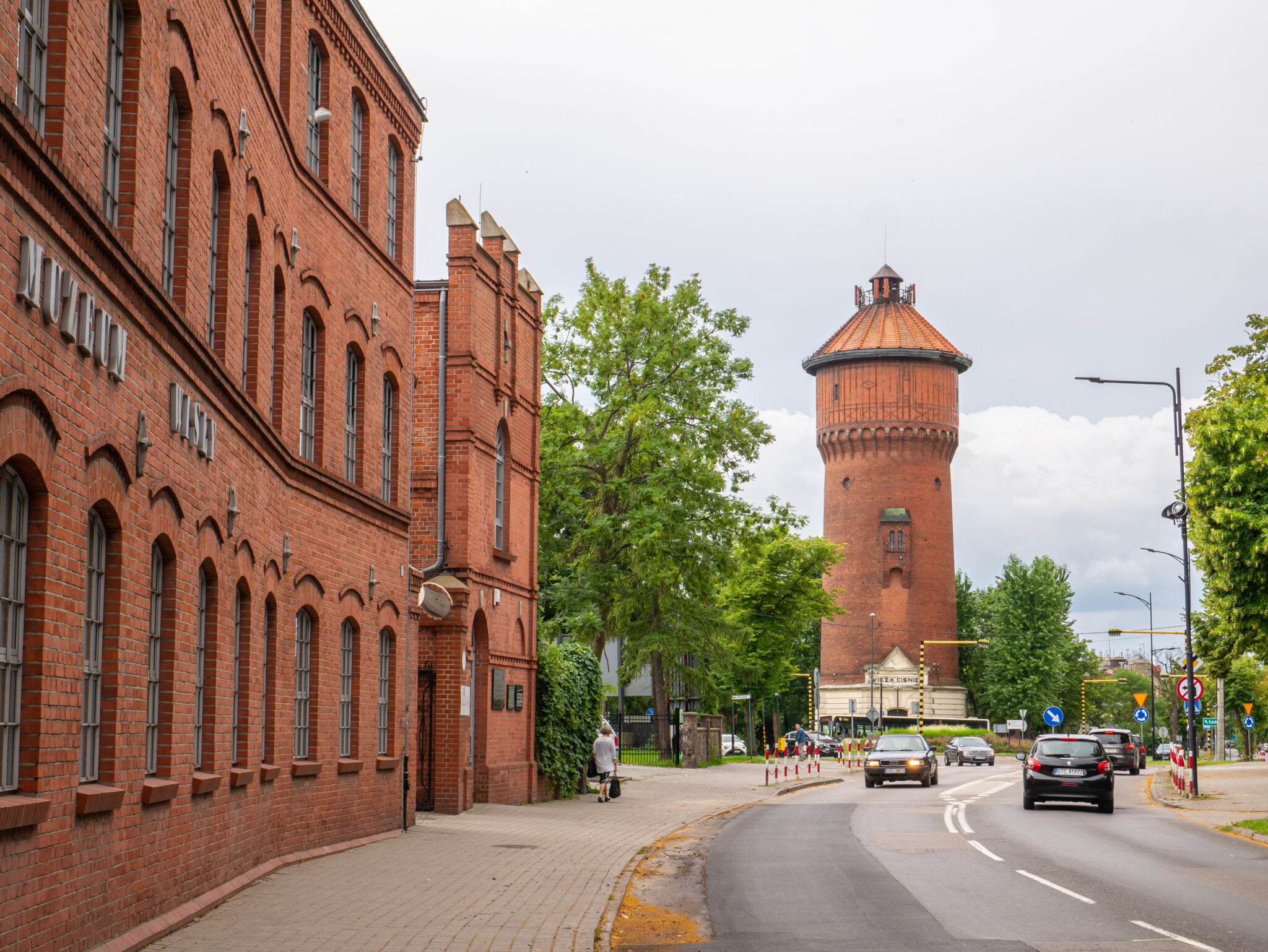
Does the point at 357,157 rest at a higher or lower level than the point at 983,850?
higher

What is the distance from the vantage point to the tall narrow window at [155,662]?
1123 cm

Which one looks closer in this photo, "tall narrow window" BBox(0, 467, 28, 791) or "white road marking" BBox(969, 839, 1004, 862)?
"tall narrow window" BBox(0, 467, 28, 791)

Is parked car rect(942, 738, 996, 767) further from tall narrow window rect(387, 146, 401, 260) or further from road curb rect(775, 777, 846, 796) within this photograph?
tall narrow window rect(387, 146, 401, 260)

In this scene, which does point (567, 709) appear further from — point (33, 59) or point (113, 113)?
point (33, 59)

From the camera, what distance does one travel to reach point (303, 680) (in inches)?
655

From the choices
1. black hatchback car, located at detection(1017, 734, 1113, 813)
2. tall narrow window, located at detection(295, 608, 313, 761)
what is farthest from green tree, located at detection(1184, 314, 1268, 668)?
tall narrow window, located at detection(295, 608, 313, 761)

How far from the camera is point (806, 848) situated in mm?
19484

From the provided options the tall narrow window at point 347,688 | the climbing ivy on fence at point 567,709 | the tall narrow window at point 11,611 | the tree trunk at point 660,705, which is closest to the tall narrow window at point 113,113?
the tall narrow window at point 11,611

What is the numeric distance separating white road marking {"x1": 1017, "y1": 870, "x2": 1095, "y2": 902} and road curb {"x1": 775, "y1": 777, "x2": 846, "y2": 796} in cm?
1967

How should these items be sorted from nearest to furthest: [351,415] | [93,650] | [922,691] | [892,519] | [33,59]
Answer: [33,59], [93,650], [351,415], [922,691], [892,519]

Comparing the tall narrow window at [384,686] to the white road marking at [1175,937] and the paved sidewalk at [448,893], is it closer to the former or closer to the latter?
the paved sidewalk at [448,893]

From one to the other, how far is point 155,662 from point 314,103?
8809 millimetres

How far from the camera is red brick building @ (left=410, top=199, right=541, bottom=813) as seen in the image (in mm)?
24656

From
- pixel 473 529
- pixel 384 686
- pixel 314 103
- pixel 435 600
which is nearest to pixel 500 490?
pixel 473 529
